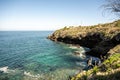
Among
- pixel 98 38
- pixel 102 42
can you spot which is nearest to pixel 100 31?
pixel 98 38

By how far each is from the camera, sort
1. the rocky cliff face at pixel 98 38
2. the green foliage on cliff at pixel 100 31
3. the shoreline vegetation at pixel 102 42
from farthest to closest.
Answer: the green foliage on cliff at pixel 100 31 < the rocky cliff face at pixel 98 38 < the shoreline vegetation at pixel 102 42

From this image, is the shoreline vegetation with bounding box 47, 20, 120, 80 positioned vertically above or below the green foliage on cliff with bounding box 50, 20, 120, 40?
below

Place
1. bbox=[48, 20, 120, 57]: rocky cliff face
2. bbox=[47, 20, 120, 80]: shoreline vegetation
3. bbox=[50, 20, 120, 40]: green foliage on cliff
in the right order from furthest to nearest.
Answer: bbox=[50, 20, 120, 40]: green foliage on cliff < bbox=[48, 20, 120, 57]: rocky cliff face < bbox=[47, 20, 120, 80]: shoreline vegetation

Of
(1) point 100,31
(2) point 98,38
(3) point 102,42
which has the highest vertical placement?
(1) point 100,31

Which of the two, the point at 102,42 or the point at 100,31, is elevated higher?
the point at 100,31

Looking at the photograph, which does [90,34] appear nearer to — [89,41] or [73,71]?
[89,41]

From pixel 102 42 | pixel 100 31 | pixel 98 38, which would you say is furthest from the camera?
pixel 100 31

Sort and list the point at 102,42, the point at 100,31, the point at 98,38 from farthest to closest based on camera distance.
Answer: the point at 100,31 → the point at 98,38 → the point at 102,42

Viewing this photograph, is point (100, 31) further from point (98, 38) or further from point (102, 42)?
point (102, 42)

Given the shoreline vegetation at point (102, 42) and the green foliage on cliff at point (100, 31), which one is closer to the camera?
the shoreline vegetation at point (102, 42)

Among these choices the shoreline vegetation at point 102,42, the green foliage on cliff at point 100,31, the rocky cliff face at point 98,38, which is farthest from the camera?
the green foliage on cliff at point 100,31

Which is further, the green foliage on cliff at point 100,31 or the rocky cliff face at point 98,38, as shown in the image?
the green foliage on cliff at point 100,31

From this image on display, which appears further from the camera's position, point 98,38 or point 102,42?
point 98,38

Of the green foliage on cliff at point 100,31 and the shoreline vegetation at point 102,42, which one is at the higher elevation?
the green foliage on cliff at point 100,31
